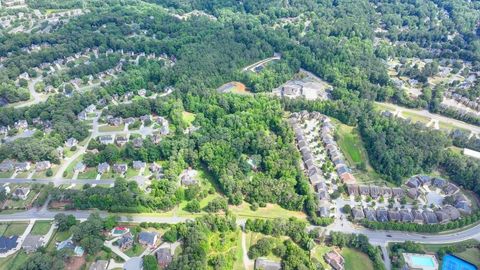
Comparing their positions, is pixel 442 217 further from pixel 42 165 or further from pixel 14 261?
pixel 42 165

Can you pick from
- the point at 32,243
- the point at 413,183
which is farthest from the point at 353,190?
the point at 32,243

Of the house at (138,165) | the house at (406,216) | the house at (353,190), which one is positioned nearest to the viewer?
the house at (406,216)

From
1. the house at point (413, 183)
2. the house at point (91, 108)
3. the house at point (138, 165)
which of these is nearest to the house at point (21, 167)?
the house at point (138, 165)

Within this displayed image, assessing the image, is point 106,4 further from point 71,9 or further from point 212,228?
point 212,228

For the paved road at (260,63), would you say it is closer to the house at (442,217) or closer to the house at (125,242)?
the house at (442,217)

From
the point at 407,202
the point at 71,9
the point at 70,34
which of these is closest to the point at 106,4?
the point at 71,9

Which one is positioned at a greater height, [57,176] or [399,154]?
[399,154]
